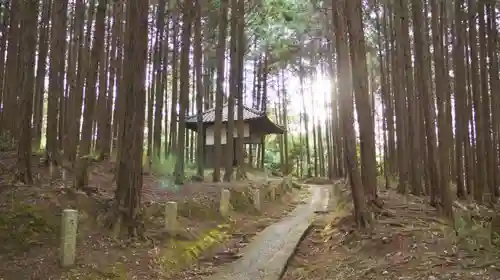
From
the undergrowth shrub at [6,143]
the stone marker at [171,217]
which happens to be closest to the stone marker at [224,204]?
the stone marker at [171,217]

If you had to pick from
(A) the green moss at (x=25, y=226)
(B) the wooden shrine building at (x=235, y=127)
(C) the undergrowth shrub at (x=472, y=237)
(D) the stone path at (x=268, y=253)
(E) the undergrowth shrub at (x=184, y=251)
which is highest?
(B) the wooden shrine building at (x=235, y=127)

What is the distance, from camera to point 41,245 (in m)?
5.85

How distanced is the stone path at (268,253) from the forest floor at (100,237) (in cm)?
30

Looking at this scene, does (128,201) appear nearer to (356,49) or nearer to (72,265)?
(72,265)

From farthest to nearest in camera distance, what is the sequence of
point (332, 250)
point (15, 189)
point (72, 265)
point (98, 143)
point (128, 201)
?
point (98, 143) → point (332, 250) → point (15, 189) → point (128, 201) → point (72, 265)

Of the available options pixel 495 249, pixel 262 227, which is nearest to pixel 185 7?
pixel 262 227

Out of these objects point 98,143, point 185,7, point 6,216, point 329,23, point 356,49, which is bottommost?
point 6,216

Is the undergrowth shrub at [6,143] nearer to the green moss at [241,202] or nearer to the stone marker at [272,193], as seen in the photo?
the green moss at [241,202]

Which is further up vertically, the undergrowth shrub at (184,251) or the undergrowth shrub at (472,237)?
the undergrowth shrub at (472,237)

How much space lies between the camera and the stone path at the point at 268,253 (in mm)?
6482

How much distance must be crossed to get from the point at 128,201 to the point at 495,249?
224 inches

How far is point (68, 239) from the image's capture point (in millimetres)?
5336

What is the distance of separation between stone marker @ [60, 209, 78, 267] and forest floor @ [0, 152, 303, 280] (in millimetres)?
129

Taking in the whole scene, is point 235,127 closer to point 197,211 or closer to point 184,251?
point 197,211
